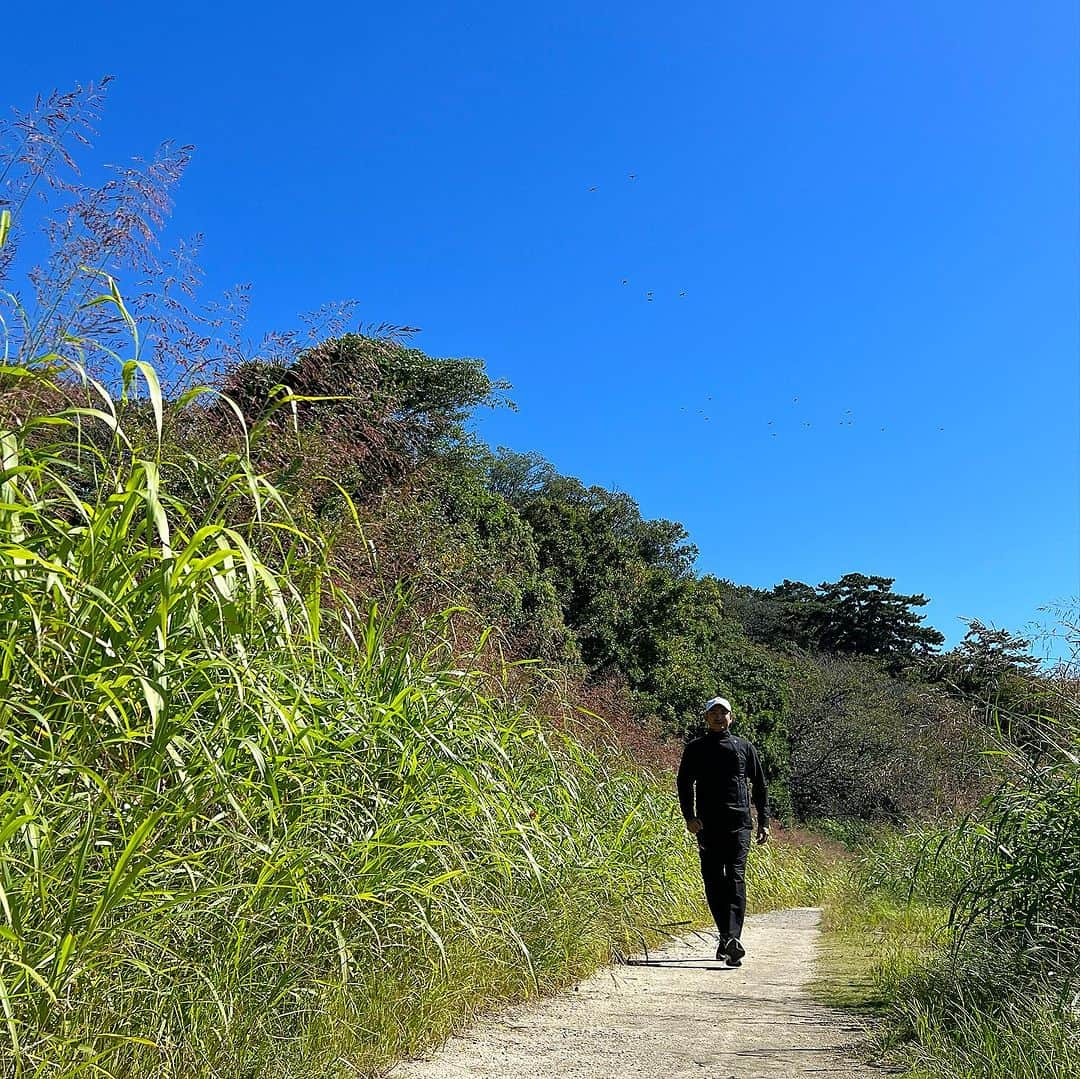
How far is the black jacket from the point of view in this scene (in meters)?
6.84

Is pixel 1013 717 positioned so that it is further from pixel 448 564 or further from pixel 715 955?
pixel 448 564

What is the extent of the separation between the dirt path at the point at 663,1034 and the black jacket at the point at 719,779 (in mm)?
1190

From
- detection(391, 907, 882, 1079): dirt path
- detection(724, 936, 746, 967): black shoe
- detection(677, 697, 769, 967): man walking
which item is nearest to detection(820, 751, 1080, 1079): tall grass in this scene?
detection(391, 907, 882, 1079): dirt path

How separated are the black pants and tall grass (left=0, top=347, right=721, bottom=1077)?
2.46 metres

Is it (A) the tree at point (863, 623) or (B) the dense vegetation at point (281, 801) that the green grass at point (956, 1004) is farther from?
(A) the tree at point (863, 623)

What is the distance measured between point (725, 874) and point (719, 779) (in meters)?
0.59

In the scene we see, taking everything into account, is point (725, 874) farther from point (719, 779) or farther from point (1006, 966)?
point (1006, 966)

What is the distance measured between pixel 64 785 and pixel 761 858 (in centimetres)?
1114

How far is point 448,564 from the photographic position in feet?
28.4

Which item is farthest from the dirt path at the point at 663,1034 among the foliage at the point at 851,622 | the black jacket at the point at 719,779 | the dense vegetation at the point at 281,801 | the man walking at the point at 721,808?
the foliage at the point at 851,622

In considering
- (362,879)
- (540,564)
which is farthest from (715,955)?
(540,564)

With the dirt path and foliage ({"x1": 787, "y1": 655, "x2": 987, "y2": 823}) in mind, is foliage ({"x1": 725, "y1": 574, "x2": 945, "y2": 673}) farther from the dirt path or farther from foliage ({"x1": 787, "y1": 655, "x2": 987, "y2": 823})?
the dirt path

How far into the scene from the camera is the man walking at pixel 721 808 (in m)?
6.61

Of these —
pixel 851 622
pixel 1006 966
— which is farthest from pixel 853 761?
pixel 1006 966
